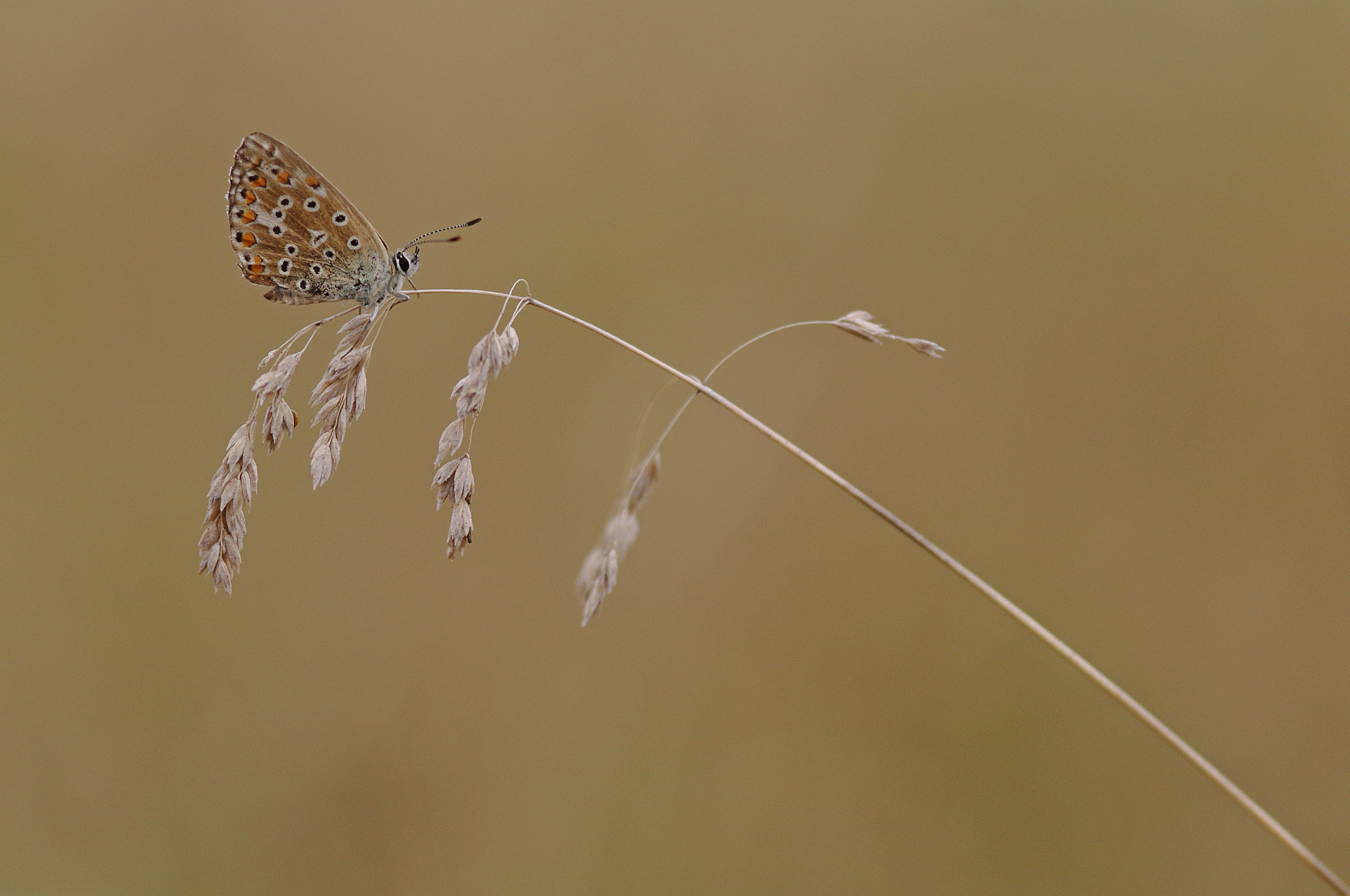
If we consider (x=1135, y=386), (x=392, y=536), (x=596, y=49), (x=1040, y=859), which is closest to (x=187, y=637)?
(x=392, y=536)

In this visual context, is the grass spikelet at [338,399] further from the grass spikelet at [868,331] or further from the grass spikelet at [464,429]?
the grass spikelet at [868,331]

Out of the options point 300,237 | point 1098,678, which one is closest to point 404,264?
point 300,237

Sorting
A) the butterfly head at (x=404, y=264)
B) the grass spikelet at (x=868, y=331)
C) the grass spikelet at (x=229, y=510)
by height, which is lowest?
the grass spikelet at (x=229, y=510)

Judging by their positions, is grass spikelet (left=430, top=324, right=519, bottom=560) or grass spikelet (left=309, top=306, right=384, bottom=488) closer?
grass spikelet (left=430, top=324, right=519, bottom=560)

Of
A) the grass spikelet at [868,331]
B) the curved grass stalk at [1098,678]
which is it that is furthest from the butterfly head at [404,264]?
the grass spikelet at [868,331]

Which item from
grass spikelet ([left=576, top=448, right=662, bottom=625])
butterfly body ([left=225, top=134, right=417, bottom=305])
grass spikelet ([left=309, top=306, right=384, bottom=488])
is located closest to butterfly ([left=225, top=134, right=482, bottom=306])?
butterfly body ([left=225, top=134, right=417, bottom=305])

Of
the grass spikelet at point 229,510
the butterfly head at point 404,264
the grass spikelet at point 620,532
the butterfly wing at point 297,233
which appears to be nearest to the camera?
the grass spikelet at point 620,532

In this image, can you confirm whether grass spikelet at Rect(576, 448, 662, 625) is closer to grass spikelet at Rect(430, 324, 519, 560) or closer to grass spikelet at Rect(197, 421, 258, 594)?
grass spikelet at Rect(430, 324, 519, 560)
